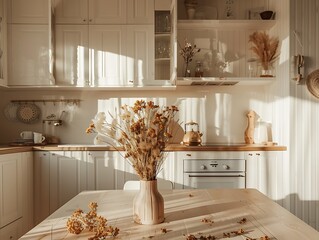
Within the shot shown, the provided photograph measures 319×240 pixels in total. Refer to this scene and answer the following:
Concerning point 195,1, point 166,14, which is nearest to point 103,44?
point 166,14

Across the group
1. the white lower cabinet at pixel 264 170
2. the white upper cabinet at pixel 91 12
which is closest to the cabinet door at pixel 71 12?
the white upper cabinet at pixel 91 12

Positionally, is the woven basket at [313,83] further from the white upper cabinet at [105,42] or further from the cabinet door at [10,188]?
the cabinet door at [10,188]

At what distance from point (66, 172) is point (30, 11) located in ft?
6.01

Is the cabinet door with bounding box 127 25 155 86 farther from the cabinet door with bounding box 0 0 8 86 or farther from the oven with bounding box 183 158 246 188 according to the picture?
the cabinet door with bounding box 0 0 8 86

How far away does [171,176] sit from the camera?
344 centimetres

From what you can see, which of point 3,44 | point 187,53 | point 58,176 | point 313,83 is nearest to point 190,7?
point 187,53

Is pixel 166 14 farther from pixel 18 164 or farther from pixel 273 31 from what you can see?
pixel 18 164

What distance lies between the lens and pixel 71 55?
3.71 m

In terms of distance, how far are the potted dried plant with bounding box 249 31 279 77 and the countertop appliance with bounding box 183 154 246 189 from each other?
1102 millimetres

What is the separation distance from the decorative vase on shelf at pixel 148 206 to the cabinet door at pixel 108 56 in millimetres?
2532

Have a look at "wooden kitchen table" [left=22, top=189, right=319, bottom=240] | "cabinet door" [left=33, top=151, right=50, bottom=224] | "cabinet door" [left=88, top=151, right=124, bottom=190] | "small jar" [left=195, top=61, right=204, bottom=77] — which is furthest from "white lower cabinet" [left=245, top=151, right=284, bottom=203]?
"cabinet door" [left=33, top=151, right=50, bottom=224]

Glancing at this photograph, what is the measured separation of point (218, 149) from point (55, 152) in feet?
5.58

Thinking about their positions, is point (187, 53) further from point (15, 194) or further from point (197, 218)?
point (197, 218)

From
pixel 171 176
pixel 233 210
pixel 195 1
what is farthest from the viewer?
pixel 195 1
